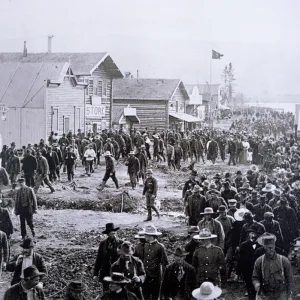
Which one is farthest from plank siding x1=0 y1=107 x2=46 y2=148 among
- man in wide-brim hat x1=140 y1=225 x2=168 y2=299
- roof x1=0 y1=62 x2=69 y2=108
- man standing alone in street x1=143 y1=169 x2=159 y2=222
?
man in wide-brim hat x1=140 y1=225 x2=168 y2=299

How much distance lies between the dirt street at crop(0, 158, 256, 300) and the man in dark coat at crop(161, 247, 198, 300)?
2.17m

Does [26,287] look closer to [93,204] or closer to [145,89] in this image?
[93,204]

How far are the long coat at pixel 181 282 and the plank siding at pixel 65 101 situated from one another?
1891 cm

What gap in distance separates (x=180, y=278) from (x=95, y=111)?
24.1 metres

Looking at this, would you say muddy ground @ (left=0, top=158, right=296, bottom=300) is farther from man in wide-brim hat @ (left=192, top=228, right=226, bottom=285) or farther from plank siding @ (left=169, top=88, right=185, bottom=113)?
plank siding @ (left=169, top=88, right=185, bottom=113)

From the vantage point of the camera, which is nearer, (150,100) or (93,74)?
(93,74)

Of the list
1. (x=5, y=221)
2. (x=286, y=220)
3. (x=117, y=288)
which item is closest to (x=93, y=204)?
(x=5, y=221)

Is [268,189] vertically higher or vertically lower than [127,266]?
higher

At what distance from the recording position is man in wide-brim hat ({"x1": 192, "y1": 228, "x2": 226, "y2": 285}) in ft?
22.0

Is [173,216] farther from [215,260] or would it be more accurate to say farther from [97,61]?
[97,61]

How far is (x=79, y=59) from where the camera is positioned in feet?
96.4

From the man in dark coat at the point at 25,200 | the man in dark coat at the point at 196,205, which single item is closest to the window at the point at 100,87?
the man in dark coat at the point at 25,200

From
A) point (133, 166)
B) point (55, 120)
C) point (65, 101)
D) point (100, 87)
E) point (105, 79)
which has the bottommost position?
point (133, 166)

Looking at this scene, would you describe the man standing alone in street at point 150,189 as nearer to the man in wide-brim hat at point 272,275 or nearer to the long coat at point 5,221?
the long coat at point 5,221
